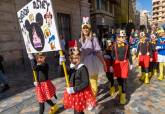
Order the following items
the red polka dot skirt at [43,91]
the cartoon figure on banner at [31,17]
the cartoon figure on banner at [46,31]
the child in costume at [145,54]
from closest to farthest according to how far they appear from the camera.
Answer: the cartoon figure on banner at [46,31] → the cartoon figure on banner at [31,17] → the red polka dot skirt at [43,91] → the child in costume at [145,54]

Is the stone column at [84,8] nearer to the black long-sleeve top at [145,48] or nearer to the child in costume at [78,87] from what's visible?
the black long-sleeve top at [145,48]

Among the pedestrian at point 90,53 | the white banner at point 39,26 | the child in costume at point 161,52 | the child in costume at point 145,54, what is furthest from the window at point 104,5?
the white banner at point 39,26

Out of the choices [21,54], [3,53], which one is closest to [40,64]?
[3,53]

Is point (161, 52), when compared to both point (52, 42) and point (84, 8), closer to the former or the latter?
point (52, 42)

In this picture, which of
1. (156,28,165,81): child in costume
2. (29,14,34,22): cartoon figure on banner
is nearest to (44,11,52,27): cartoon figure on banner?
(29,14,34,22): cartoon figure on banner

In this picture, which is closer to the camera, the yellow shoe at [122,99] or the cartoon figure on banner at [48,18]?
the cartoon figure on banner at [48,18]

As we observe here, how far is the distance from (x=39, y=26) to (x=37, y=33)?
135 millimetres

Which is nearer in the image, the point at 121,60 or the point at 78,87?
the point at 78,87

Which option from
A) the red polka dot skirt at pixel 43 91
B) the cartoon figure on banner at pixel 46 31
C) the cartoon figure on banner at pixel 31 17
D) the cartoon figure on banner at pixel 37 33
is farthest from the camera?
the red polka dot skirt at pixel 43 91

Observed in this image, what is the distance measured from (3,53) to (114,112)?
7.41 metres

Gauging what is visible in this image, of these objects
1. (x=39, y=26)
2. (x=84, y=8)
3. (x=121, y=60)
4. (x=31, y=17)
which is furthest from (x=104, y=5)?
(x=39, y=26)

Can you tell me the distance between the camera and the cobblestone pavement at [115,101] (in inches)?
219

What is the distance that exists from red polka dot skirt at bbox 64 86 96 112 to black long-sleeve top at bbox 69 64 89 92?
16 centimetres

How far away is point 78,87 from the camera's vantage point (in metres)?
3.87
